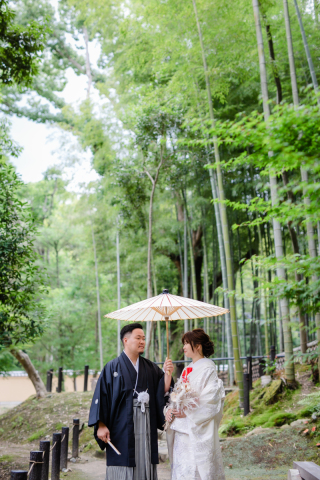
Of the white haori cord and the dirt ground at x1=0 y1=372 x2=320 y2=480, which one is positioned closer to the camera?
the white haori cord

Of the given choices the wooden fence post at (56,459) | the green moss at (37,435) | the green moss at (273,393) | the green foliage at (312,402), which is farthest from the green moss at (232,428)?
the green moss at (37,435)

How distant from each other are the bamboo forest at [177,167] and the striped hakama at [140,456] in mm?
1587

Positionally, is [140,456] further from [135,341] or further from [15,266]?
[15,266]

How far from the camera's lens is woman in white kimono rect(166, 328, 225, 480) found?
237 cm

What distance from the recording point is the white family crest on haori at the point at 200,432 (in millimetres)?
2365

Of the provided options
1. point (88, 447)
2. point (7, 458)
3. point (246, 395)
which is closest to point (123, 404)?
point (7, 458)

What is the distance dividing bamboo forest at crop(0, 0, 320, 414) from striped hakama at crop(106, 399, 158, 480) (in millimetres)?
1587

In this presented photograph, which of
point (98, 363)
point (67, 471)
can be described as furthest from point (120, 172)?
point (98, 363)

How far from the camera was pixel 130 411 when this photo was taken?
8.21 ft

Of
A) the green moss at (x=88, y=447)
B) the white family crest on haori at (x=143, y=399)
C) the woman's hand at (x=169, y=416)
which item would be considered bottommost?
the green moss at (x=88, y=447)

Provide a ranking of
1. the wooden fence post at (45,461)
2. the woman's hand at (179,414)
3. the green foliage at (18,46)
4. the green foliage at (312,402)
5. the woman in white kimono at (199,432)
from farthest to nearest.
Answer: the green foliage at (18,46)
the green foliage at (312,402)
the wooden fence post at (45,461)
the woman's hand at (179,414)
the woman in white kimono at (199,432)

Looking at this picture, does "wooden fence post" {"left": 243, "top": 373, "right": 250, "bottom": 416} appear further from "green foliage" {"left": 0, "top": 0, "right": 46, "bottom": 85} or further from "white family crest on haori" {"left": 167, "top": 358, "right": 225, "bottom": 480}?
"green foliage" {"left": 0, "top": 0, "right": 46, "bottom": 85}

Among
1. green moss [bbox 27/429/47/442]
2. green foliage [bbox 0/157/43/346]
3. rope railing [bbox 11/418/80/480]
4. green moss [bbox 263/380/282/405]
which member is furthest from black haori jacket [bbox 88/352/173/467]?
green moss [bbox 27/429/47/442]

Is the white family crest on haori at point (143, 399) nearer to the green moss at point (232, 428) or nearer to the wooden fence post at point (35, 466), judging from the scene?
the wooden fence post at point (35, 466)
